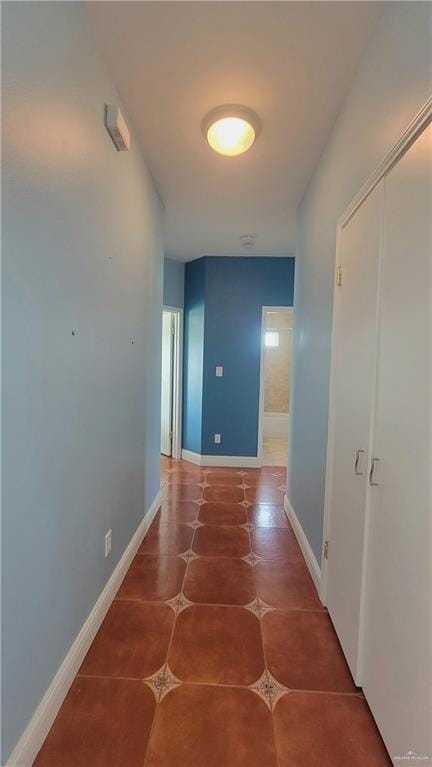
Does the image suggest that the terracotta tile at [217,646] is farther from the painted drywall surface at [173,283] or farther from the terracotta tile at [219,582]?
the painted drywall surface at [173,283]

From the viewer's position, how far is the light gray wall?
1051mm

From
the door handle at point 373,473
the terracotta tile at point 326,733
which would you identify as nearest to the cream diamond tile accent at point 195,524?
the terracotta tile at point 326,733

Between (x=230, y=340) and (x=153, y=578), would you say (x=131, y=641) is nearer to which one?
(x=153, y=578)

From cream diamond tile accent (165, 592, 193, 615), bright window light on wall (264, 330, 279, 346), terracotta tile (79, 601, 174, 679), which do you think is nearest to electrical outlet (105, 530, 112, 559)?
terracotta tile (79, 601, 174, 679)

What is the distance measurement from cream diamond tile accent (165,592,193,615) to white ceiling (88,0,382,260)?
254 centimetres

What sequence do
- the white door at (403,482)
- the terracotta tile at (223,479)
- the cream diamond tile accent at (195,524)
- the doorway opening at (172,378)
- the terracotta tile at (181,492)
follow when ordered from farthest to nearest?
the doorway opening at (172,378), the terracotta tile at (223,479), the terracotta tile at (181,492), the cream diamond tile accent at (195,524), the white door at (403,482)

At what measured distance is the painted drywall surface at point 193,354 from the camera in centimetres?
427

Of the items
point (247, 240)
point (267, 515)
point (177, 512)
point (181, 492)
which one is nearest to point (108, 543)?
point (177, 512)

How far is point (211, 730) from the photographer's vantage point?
1.16 m

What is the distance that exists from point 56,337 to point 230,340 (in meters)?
3.19

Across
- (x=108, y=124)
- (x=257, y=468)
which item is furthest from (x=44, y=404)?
(x=257, y=468)

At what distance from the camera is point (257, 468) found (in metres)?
4.29

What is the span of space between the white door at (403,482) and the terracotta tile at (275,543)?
3.45ft

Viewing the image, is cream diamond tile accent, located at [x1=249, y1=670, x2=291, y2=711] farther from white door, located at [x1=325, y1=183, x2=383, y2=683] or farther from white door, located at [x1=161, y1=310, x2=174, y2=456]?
white door, located at [x1=161, y1=310, x2=174, y2=456]
